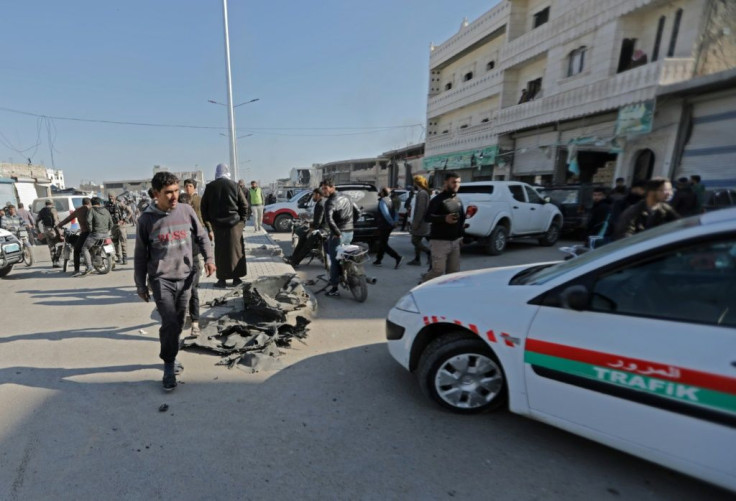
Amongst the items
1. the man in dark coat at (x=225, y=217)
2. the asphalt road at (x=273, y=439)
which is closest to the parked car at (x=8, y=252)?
the asphalt road at (x=273, y=439)

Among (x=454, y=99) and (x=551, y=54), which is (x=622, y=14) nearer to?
(x=551, y=54)

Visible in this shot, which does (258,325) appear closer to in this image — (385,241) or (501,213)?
(385,241)

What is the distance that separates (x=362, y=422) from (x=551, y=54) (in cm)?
1954

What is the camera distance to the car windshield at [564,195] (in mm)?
11695

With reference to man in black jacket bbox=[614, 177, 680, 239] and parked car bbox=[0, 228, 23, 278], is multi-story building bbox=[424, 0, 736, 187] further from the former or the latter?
parked car bbox=[0, 228, 23, 278]

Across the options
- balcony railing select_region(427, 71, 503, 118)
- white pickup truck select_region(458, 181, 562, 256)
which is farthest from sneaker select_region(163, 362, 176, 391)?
balcony railing select_region(427, 71, 503, 118)

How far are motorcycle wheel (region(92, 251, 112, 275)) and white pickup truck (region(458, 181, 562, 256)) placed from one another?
27.0ft

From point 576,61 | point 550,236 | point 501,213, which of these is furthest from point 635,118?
point 501,213

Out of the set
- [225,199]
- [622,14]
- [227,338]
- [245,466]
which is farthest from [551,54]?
[245,466]

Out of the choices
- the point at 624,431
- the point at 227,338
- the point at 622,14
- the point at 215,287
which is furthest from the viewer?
the point at 622,14

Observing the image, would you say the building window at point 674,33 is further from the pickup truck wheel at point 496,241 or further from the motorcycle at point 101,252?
the motorcycle at point 101,252

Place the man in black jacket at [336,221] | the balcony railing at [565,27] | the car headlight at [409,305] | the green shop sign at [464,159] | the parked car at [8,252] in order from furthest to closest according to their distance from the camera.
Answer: the green shop sign at [464,159] < the balcony railing at [565,27] < the parked car at [8,252] < the man in black jacket at [336,221] < the car headlight at [409,305]

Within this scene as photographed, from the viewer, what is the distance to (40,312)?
5.26m

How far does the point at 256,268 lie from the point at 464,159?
19.2m
